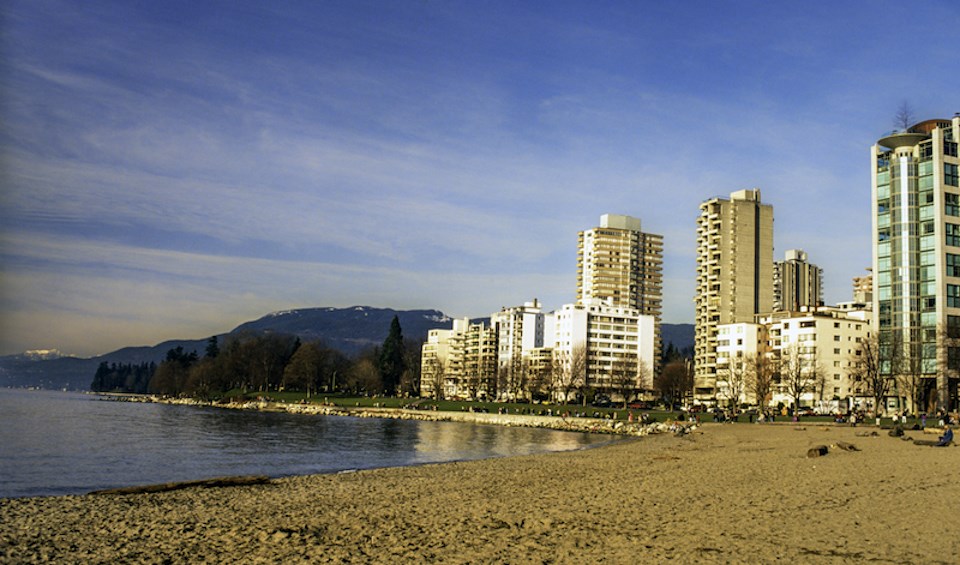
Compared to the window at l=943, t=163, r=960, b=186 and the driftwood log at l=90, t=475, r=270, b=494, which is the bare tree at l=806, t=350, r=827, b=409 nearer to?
the window at l=943, t=163, r=960, b=186

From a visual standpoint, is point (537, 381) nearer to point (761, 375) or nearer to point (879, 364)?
point (761, 375)

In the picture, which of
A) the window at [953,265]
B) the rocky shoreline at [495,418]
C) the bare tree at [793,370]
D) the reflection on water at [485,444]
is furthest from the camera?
the bare tree at [793,370]

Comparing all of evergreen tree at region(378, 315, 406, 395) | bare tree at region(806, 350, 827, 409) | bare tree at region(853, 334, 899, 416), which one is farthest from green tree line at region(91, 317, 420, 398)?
bare tree at region(853, 334, 899, 416)

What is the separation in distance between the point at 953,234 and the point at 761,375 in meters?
29.4

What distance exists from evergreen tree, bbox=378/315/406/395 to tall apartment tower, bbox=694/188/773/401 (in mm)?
64107

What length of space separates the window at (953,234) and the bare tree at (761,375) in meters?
27.6

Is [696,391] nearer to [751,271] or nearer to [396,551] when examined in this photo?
[751,271]

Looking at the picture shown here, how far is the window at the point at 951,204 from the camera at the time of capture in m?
96.6

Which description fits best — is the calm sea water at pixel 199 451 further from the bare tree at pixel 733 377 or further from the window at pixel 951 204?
the window at pixel 951 204

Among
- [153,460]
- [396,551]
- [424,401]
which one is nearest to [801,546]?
[396,551]

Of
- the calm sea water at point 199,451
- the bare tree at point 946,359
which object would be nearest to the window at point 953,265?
the bare tree at point 946,359

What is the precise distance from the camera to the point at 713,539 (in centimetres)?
1620

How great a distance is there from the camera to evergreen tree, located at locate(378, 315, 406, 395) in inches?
6772

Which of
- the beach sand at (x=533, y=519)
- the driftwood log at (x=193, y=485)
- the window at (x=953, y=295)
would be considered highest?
the window at (x=953, y=295)
